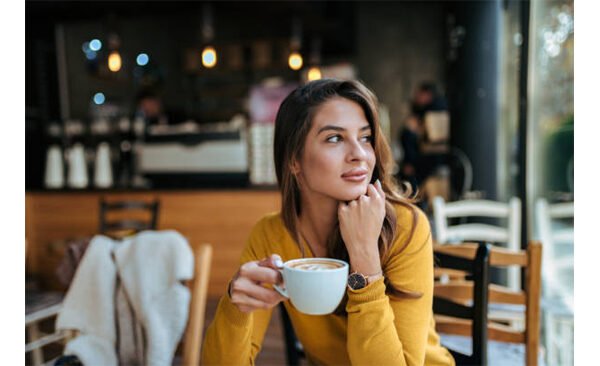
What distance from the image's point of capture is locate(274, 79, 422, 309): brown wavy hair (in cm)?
77

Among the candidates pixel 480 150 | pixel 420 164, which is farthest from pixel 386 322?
pixel 420 164

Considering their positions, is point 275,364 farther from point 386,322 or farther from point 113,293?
point 386,322

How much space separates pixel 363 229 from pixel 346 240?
3cm

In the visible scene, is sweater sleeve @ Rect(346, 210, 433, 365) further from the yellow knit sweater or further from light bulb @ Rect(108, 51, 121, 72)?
light bulb @ Rect(108, 51, 121, 72)

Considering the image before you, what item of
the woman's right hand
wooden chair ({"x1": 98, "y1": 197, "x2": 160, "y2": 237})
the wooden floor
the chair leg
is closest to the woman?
the woman's right hand

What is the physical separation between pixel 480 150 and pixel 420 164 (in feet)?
4.36

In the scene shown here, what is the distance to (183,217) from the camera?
3689mm

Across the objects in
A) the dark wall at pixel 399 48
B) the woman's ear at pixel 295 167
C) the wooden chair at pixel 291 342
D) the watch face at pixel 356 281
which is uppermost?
the dark wall at pixel 399 48

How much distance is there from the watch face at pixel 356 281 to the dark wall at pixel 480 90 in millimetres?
3142

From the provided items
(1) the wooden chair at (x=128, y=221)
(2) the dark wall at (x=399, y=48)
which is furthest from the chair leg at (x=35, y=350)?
(2) the dark wall at (x=399, y=48)

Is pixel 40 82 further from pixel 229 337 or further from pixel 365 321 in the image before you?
pixel 365 321

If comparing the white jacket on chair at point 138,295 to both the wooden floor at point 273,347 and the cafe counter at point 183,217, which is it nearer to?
the wooden floor at point 273,347

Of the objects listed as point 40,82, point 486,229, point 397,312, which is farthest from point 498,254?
point 40,82

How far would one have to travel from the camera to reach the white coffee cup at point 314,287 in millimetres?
582
